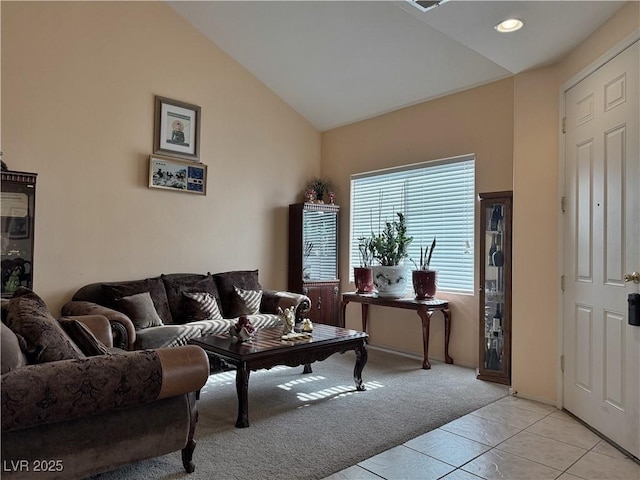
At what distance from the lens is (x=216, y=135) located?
5.02 meters

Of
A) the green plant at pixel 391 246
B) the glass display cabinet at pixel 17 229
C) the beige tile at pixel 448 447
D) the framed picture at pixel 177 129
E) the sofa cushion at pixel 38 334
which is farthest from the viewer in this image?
the green plant at pixel 391 246

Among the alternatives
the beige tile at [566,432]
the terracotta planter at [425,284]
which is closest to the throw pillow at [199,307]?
the terracotta planter at [425,284]

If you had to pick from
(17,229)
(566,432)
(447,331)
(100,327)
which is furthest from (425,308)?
(17,229)

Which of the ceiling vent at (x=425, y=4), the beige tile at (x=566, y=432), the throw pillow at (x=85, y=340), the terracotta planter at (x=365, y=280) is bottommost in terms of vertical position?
the beige tile at (x=566, y=432)

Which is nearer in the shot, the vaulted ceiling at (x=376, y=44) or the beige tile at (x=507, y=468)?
the beige tile at (x=507, y=468)

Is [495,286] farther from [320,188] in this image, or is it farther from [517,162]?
[320,188]

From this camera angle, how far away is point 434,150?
4.84 m

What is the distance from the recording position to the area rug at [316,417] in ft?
7.54

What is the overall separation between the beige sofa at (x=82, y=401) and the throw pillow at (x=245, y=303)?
2.37 metres

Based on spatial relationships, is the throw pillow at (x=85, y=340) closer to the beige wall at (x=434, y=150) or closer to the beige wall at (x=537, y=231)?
the beige wall at (x=537, y=231)

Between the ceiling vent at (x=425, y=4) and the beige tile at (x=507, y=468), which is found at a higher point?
the ceiling vent at (x=425, y=4)

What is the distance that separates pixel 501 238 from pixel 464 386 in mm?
1344

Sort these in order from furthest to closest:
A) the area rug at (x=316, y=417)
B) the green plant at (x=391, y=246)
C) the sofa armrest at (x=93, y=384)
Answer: the green plant at (x=391, y=246) → the area rug at (x=316, y=417) → the sofa armrest at (x=93, y=384)

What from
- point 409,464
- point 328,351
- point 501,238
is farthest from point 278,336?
point 501,238
